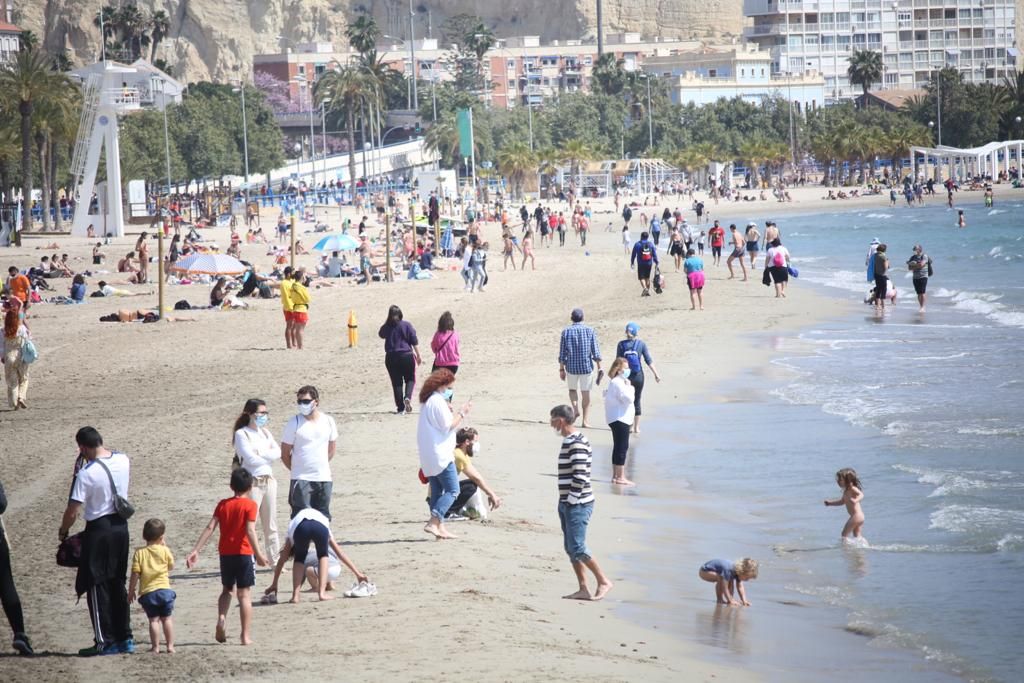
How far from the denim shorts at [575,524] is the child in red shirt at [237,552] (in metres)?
2.21

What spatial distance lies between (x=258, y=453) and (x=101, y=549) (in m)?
1.59

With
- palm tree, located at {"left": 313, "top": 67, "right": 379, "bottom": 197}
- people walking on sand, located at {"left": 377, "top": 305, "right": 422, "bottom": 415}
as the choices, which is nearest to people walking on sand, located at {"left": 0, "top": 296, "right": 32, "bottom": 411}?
people walking on sand, located at {"left": 377, "top": 305, "right": 422, "bottom": 415}

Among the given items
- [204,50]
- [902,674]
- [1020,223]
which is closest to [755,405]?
[902,674]

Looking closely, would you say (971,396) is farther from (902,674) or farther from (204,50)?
(204,50)

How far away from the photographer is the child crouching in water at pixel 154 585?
27.8 feet

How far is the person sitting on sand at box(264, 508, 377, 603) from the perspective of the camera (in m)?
9.28

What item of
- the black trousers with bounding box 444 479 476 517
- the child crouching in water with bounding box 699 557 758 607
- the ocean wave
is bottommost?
the ocean wave

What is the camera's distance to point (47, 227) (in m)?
59.5

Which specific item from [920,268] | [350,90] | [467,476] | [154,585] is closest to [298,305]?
[467,476]

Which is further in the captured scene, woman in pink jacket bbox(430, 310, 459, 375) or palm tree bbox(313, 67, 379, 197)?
palm tree bbox(313, 67, 379, 197)

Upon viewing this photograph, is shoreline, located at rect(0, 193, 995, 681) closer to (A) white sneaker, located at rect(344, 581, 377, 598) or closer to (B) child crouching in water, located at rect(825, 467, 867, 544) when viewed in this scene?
(A) white sneaker, located at rect(344, 581, 377, 598)

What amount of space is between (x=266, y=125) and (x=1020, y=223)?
156 feet

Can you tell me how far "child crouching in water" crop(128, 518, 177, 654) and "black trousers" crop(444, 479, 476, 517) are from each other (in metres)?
3.53

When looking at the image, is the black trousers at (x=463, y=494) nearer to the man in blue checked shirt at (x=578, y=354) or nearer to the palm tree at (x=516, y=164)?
the man in blue checked shirt at (x=578, y=354)
